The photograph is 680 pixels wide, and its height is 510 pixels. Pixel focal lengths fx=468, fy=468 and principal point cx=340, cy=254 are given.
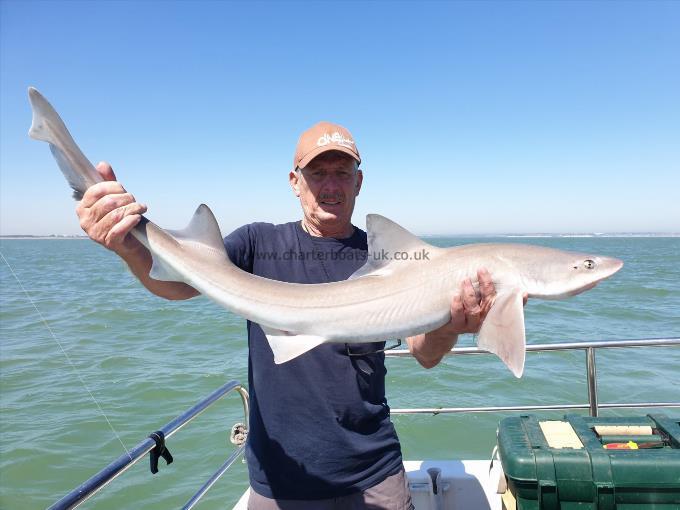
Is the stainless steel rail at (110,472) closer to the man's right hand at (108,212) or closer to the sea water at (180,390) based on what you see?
the man's right hand at (108,212)

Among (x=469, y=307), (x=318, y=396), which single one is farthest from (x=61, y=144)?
(x=469, y=307)

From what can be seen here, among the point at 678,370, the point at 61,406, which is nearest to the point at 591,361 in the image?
the point at 678,370

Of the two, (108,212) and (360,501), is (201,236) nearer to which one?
(108,212)

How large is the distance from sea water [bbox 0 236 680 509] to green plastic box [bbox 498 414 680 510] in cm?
381

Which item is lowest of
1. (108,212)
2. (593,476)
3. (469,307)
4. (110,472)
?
→ (593,476)

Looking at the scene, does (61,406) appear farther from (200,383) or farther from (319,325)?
(319,325)

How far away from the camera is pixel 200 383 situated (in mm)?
10336

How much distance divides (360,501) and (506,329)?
1.20 m

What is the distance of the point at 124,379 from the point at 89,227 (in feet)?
31.7

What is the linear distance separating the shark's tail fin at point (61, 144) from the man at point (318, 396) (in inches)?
3.6

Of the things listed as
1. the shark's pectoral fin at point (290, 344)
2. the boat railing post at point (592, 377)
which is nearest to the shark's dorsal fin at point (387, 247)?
the shark's pectoral fin at point (290, 344)

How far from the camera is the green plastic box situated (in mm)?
2805

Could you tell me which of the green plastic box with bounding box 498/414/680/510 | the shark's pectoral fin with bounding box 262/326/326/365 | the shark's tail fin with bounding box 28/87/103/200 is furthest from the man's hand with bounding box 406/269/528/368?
the shark's tail fin with bounding box 28/87/103/200

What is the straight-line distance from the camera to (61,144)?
6.80 feet
